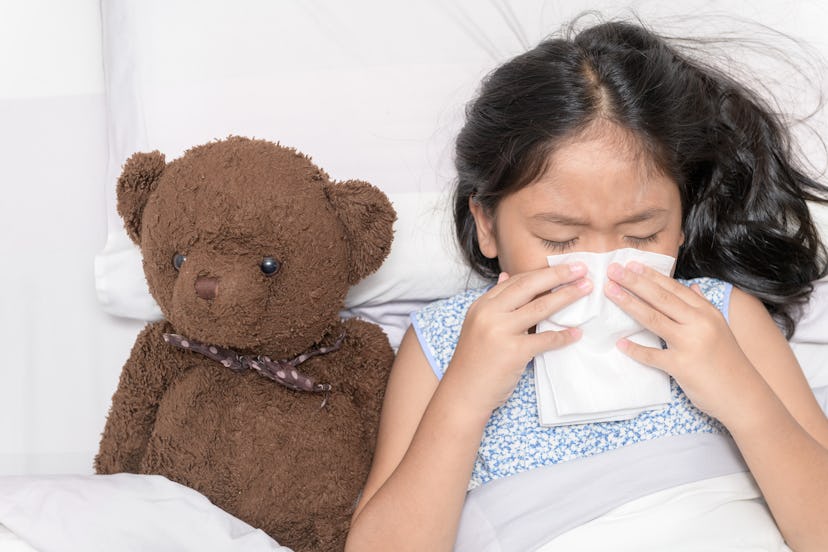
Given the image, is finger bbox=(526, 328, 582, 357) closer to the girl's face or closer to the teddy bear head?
the girl's face

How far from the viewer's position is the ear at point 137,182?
1.20 m

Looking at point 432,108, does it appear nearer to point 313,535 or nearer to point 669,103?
point 669,103

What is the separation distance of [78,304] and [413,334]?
557mm

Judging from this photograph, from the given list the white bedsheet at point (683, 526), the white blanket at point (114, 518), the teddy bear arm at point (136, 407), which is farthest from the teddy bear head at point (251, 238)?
the white bedsheet at point (683, 526)

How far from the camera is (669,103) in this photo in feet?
3.94

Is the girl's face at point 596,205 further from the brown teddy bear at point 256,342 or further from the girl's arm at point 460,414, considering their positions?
the brown teddy bear at point 256,342

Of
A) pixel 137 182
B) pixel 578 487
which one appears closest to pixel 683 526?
pixel 578 487

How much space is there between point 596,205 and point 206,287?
0.48m

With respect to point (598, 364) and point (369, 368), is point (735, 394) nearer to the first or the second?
point (598, 364)

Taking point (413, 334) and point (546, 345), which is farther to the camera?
point (413, 334)

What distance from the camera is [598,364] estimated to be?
1.10m

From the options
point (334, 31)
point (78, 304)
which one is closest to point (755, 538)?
point (334, 31)

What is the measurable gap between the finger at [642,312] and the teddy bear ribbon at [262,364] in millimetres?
421

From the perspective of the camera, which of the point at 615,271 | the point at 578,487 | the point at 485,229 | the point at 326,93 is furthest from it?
the point at 326,93
